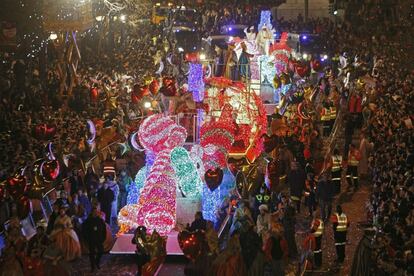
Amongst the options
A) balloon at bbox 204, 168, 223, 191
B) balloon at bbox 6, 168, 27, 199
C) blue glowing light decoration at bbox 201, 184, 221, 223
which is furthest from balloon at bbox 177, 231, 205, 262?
balloon at bbox 6, 168, 27, 199

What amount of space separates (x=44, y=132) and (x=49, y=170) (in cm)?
272

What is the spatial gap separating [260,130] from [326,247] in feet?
19.4

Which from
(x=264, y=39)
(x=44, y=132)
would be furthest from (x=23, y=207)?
(x=264, y=39)

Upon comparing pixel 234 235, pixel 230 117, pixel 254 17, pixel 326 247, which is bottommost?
pixel 326 247

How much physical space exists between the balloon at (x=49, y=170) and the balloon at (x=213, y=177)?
9.94 feet

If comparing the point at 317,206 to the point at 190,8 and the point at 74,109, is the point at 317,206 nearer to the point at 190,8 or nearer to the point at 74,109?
the point at 74,109

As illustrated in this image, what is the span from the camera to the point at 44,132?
58.9ft

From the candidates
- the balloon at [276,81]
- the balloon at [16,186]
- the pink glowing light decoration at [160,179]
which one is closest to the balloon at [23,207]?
the balloon at [16,186]

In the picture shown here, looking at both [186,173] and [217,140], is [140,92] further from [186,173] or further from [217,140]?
[186,173]

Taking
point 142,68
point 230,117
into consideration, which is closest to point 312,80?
point 142,68

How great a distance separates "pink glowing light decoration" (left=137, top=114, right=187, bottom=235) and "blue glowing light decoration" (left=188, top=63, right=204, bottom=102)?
12.1 feet

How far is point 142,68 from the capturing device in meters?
33.1

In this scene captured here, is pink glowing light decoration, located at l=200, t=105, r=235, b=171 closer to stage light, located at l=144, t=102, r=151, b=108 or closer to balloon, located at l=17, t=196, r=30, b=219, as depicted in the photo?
balloon, located at l=17, t=196, r=30, b=219

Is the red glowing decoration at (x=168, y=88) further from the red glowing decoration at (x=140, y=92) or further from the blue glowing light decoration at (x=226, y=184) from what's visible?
the red glowing decoration at (x=140, y=92)
